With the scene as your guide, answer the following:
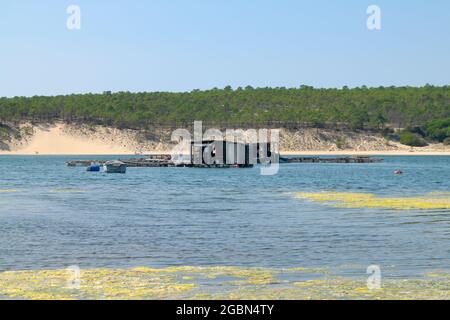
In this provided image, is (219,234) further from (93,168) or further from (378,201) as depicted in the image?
(93,168)

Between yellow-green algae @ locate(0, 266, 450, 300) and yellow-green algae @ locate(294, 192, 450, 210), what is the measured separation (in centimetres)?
3013

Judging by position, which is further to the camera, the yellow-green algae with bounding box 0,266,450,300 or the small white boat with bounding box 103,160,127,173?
the small white boat with bounding box 103,160,127,173

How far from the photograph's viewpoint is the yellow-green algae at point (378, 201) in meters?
60.1

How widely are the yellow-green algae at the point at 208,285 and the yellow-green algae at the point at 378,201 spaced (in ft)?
98.8

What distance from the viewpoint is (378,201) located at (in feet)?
214

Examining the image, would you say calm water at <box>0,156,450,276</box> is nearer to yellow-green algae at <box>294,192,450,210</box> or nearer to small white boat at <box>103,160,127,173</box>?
yellow-green algae at <box>294,192,450,210</box>

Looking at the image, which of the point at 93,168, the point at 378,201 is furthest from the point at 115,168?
the point at 378,201

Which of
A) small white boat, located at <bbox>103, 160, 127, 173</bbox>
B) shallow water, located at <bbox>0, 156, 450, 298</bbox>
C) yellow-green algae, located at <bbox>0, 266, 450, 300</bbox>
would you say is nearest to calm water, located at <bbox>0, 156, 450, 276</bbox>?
shallow water, located at <bbox>0, 156, 450, 298</bbox>

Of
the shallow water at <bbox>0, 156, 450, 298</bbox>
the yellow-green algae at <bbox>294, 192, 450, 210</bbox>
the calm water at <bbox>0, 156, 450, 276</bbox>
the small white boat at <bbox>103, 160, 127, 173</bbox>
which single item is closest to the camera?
the shallow water at <bbox>0, 156, 450, 298</bbox>

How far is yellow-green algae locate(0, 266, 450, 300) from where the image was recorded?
26.2 meters

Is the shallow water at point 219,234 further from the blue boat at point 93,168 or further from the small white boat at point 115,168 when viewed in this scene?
the blue boat at point 93,168

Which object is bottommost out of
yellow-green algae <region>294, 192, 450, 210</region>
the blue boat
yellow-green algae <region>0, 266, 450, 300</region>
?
the blue boat
